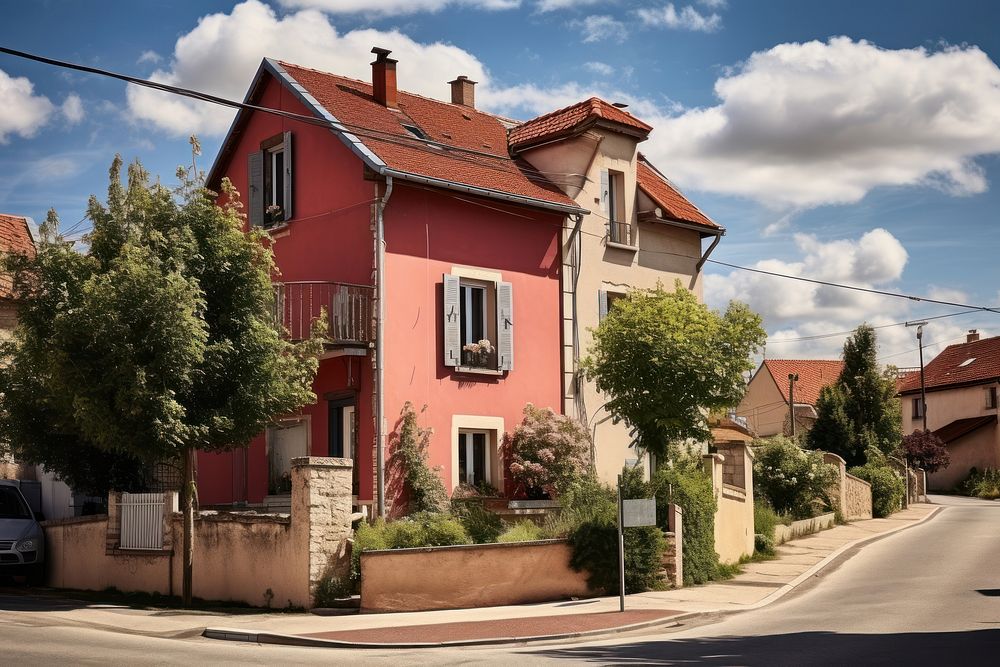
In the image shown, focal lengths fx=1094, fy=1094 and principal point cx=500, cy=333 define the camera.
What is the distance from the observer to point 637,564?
1784cm

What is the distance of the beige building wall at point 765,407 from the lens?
64250mm

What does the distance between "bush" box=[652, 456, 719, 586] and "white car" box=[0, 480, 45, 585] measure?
11.8m

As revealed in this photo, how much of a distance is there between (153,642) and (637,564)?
7.93 meters

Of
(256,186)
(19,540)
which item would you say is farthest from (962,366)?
(19,540)

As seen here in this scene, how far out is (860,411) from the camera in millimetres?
36500

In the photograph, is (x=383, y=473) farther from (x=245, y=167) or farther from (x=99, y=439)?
(x=245, y=167)

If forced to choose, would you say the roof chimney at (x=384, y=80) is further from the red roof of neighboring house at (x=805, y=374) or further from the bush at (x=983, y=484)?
the red roof of neighboring house at (x=805, y=374)

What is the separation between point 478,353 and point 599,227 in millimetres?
4722

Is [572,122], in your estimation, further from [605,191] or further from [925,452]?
[925,452]

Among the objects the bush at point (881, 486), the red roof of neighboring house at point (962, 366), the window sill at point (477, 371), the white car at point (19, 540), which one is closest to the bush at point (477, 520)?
the window sill at point (477, 371)

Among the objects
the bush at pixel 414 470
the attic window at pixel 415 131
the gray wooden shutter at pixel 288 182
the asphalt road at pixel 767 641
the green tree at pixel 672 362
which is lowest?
the asphalt road at pixel 767 641

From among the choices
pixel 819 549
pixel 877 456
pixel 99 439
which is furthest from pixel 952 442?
pixel 99 439

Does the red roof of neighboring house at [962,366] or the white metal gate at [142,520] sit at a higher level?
the red roof of neighboring house at [962,366]

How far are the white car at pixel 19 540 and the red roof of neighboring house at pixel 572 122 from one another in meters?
12.9
